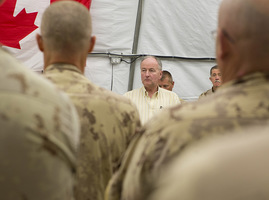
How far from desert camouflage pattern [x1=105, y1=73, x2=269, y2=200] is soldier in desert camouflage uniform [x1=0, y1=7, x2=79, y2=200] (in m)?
0.27

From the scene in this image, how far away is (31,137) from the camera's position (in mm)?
957

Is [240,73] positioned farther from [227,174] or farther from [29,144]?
[227,174]

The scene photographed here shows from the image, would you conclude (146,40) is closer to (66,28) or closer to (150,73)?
(150,73)

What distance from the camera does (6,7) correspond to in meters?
5.75

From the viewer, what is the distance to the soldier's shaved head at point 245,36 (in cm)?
122

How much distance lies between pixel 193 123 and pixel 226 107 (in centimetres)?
9

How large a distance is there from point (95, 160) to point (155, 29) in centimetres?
464

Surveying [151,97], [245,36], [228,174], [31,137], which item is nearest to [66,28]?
[245,36]

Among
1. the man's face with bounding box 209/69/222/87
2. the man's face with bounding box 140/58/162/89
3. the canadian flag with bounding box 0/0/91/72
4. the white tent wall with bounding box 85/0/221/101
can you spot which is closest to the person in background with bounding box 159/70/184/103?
the white tent wall with bounding box 85/0/221/101

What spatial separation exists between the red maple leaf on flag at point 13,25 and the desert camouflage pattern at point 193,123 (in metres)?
4.84

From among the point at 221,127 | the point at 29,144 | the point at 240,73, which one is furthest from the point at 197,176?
the point at 240,73

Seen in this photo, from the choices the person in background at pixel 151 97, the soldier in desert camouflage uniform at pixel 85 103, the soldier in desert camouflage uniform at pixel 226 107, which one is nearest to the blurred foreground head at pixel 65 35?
the soldier in desert camouflage uniform at pixel 85 103

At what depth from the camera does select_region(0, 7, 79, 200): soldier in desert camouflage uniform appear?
94cm

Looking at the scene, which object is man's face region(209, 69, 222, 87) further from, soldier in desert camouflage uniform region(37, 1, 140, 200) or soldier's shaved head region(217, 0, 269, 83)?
soldier's shaved head region(217, 0, 269, 83)
